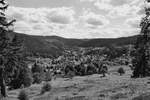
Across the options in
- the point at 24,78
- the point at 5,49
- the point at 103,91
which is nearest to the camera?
the point at 103,91

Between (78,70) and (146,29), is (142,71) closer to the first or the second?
(146,29)

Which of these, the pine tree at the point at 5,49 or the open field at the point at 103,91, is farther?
the pine tree at the point at 5,49

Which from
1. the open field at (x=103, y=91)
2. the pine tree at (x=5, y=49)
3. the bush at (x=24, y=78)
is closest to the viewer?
the open field at (x=103, y=91)

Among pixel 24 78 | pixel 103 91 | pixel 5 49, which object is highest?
pixel 5 49

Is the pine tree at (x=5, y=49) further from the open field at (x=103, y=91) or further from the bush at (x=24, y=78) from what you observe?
the bush at (x=24, y=78)

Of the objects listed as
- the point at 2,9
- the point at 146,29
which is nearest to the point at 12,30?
the point at 2,9

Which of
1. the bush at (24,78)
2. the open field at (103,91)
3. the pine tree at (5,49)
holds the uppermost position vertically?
the pine tree at (5,49)

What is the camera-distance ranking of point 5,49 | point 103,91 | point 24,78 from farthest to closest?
point 24,78 → point 5,49 → point 103,91

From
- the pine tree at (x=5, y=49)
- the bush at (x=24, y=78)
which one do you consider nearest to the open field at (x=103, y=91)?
the pine tree at (x=5, y=49)

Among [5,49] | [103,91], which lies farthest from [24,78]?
[103,91]

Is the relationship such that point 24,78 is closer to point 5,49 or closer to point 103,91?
point 5,49

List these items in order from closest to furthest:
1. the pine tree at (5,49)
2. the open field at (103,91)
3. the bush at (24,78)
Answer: the open field at (103,91)
the pine tree at (5,49)
the bush at (24,78)
